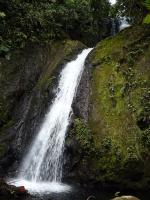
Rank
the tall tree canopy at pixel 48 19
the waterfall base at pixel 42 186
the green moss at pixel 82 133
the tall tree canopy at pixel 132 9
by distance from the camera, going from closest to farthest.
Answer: the waterfall base at pixel 42 186 → the green moss at pixel 82 133 → the tall tree canopy at pixel 132 9 → the tall tree canopy at pixel 48 19

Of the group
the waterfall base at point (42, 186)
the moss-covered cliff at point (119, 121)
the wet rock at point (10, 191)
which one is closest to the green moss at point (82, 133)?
the moss-covered cliff at point (119, 121)

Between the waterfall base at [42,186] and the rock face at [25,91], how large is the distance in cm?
114

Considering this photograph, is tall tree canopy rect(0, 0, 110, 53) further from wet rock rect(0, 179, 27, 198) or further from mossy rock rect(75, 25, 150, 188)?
wet rock rect(0, 179, 27, 198)

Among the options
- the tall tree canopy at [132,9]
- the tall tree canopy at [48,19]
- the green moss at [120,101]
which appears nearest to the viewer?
the green moss at [120,101]

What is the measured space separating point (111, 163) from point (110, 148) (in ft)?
1.59

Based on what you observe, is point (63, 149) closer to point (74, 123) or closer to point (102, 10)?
point (74, 123)

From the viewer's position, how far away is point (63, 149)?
13.1 metres

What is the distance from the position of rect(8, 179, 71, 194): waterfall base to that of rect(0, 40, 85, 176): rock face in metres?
1.14

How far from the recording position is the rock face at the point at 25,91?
14000 mm

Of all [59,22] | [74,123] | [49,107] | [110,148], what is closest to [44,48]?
[59,22]

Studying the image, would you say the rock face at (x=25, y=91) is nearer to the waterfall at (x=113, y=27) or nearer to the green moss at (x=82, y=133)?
the green moss at (x=82, y=133)

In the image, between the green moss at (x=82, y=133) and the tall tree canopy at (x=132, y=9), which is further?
the tall tree canopy at (x=132, y=9)

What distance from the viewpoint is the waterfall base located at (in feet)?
36.7

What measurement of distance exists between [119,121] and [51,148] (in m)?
2.53
